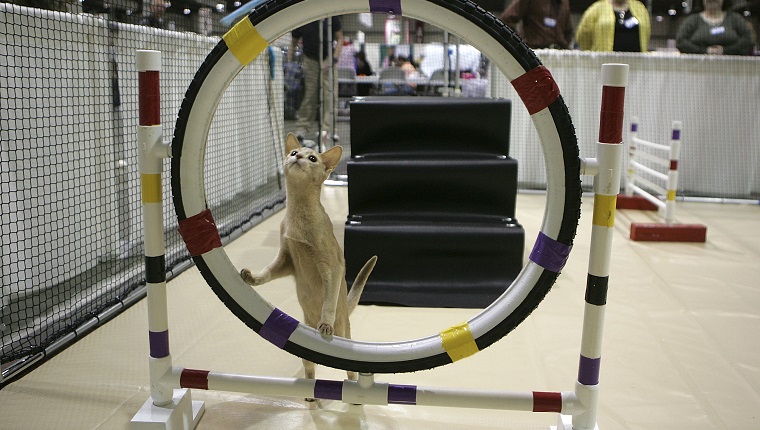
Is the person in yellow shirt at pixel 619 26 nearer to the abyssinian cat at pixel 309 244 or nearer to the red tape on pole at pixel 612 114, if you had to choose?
the red tape on pole at pixel 612 114

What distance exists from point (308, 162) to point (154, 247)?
1.30ft

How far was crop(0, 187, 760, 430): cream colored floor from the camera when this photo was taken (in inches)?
59.9

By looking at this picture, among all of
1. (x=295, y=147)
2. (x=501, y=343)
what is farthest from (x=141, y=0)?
(x=501, y=343)

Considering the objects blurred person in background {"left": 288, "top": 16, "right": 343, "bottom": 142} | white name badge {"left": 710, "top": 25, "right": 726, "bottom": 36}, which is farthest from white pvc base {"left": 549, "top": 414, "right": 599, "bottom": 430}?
white name badge {"left": 710, "top": 25, "right": 726, "bottom": 36}

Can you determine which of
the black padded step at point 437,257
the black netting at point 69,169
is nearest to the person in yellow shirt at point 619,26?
the black padded step at point 437,257

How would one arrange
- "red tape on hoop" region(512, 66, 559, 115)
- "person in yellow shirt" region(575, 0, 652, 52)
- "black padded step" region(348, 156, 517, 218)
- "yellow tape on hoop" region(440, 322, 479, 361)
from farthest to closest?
"person in yellow shirt" region(575, 0, 652, 52), "black padded step" region(348, 156, 517, 218), "yellow tape on hoop" region(440, 322, 479, 361), "red tape on hoop" region(512, 66, 559, 115)

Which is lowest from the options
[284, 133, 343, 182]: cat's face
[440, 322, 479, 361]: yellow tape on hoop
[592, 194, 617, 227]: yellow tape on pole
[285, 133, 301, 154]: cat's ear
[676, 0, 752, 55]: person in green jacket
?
[440, 322, 479, 361]: yellow tape on hoop

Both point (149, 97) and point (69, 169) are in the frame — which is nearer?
point (149, 97)

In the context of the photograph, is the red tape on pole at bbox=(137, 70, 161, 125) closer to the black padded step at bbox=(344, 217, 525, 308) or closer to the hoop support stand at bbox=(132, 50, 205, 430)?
the hoop support stand at bbox=(132, 50, 205, 430)

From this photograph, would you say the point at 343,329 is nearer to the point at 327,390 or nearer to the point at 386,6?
the point at 327,390

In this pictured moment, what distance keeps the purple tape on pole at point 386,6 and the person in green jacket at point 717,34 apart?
4.24 m

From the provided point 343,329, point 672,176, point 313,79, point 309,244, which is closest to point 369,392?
point 343,329

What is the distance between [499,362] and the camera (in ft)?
5.92

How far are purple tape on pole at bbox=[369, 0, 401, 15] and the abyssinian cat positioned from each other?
0.33 metres
